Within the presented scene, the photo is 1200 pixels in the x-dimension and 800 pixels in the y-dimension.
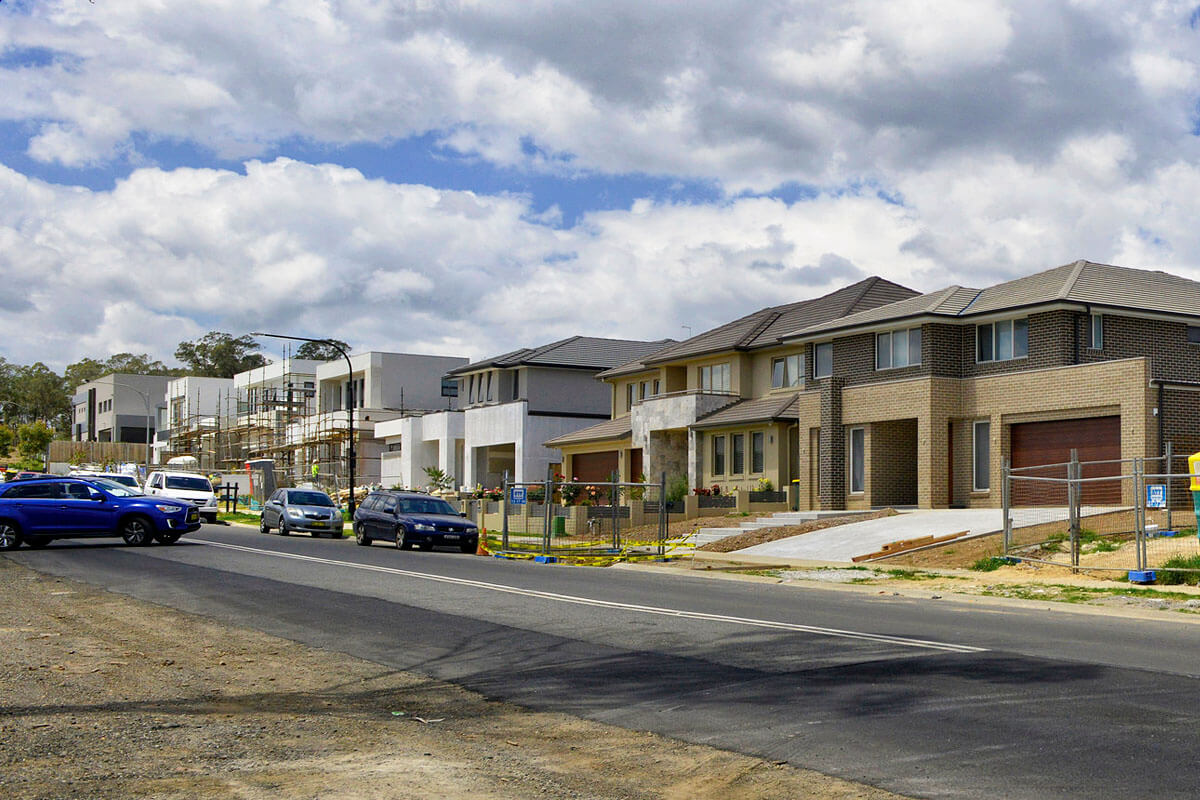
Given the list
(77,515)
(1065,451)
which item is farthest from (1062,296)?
(77,515)

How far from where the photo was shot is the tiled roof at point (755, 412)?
40031 millimetres

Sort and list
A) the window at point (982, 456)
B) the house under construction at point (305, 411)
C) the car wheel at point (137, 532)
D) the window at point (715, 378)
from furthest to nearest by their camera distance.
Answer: the house under construction at point (305, 411)
the window at point (715, 378)
the window at point (982, 456)
the car wheel at point (137, 532)

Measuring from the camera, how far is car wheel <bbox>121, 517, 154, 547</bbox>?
93.8 ft

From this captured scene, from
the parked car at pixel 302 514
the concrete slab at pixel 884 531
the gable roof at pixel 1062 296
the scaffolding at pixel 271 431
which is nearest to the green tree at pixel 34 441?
the scaffolding at pixel 271 431

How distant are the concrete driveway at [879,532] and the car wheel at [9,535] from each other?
16459mm

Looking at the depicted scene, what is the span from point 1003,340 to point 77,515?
23845 millimetres

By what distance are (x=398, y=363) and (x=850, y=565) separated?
4869cm

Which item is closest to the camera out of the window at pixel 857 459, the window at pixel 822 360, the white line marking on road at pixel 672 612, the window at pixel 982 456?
the white line marking on road at pixel 672 612

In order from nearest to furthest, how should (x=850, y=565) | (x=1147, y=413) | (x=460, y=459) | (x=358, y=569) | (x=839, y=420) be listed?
1. (x=358, y=569)
2. (x=850, y=565)
3. (x=1147, y=413)
4. (x=839, y=420)
5. (x=460, y=459)

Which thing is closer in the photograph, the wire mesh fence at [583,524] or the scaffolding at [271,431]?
the wire mesh fence at [583,524]

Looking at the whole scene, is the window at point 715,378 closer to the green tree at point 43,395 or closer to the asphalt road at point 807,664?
the asphalt road at point 807,664

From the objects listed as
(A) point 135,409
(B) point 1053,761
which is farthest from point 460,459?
(A) point 135,409

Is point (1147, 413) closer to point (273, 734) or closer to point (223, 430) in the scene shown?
point (273, 734)

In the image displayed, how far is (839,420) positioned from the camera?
37.5 meters
